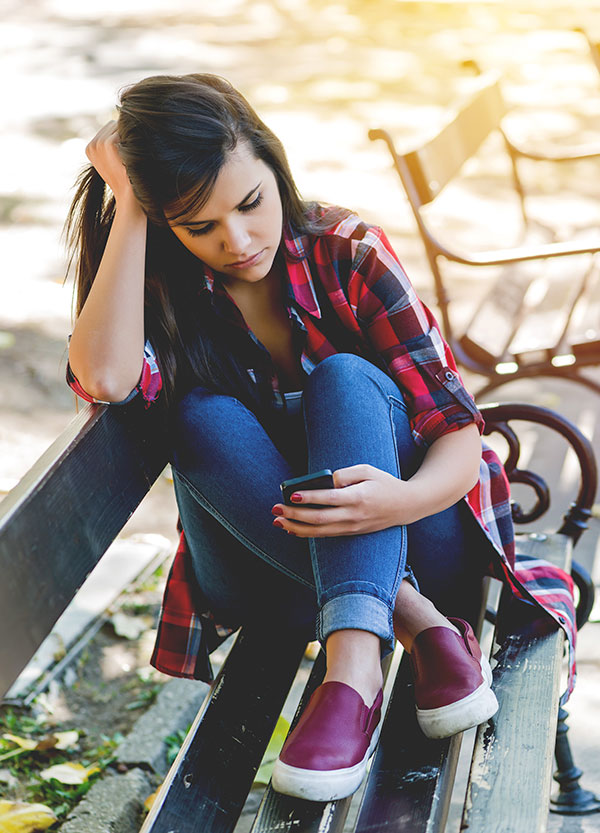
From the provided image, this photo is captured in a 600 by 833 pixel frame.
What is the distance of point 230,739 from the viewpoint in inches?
65.0

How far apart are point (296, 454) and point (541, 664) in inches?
22.5

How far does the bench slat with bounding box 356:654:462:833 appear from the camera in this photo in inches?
55.1

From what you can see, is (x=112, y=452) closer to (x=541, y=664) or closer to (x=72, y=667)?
(x=541, y=664)

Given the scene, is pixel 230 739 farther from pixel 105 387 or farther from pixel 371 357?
pixel 371 357

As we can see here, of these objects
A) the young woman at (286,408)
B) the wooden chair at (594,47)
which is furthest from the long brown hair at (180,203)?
the wooden chair at (594,47)

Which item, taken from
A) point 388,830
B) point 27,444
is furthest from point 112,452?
point 27,444

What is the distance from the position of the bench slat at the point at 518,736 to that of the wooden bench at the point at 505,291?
151cm

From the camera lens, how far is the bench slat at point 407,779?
140cm

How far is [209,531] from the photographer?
6.00ft

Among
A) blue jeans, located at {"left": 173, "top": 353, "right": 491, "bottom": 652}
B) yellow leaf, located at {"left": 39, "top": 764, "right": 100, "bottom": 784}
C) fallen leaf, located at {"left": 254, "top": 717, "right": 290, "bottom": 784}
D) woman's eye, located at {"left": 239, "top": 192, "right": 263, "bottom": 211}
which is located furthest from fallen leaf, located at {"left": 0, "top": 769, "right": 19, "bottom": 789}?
woman's eye, located at {"left": 239, "top": 192, "right": 263, "bottom": 211}

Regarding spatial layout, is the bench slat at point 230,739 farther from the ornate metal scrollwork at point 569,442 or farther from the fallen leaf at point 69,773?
the ornate metal scrollwork at point 569,442

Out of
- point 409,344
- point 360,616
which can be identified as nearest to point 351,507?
point 360,616

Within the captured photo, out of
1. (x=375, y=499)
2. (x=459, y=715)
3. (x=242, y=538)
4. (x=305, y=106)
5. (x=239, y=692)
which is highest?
(x=375, y=499)

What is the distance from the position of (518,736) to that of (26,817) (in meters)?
1.07
